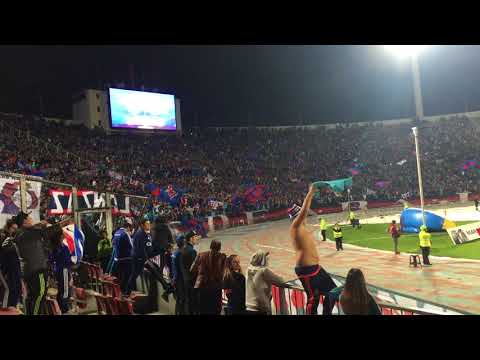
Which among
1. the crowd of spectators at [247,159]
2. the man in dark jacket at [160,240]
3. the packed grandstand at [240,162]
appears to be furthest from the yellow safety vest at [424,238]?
the crowd of spectators at [247,159]

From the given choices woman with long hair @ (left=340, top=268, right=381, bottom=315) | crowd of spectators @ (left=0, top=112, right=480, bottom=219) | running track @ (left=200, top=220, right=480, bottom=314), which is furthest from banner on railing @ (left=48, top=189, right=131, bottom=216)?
crowd of spectators @ (left=0, top=112, right=480, bottom=219)

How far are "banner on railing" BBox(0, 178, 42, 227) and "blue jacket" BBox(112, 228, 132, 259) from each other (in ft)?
5.60

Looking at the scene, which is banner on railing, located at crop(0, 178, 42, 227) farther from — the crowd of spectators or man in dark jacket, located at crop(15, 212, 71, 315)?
the crowd of spectators

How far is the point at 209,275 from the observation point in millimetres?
6391

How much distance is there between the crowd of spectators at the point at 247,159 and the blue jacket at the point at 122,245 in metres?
12.9

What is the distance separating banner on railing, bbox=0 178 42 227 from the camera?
311 inches

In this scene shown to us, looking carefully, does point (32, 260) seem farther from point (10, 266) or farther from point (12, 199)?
point (12, 199)

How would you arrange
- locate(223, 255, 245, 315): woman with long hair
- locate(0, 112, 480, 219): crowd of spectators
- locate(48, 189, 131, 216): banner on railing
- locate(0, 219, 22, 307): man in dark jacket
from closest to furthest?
locate(223, 255, 245, 315): woman with long hair
locate(0, 219, 22, 307): man in dark jacket
locate(48, 189, 131, 216): banner on railing
locate(0, 112, 480, 219): crowd of spectators

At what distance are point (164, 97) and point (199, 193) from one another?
23.4ft

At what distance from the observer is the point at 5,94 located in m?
33.1

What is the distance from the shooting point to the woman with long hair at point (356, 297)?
4.81 metres

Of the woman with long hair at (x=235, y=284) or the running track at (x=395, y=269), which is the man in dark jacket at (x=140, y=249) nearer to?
the woman with long hair at (x=235, y=284)
